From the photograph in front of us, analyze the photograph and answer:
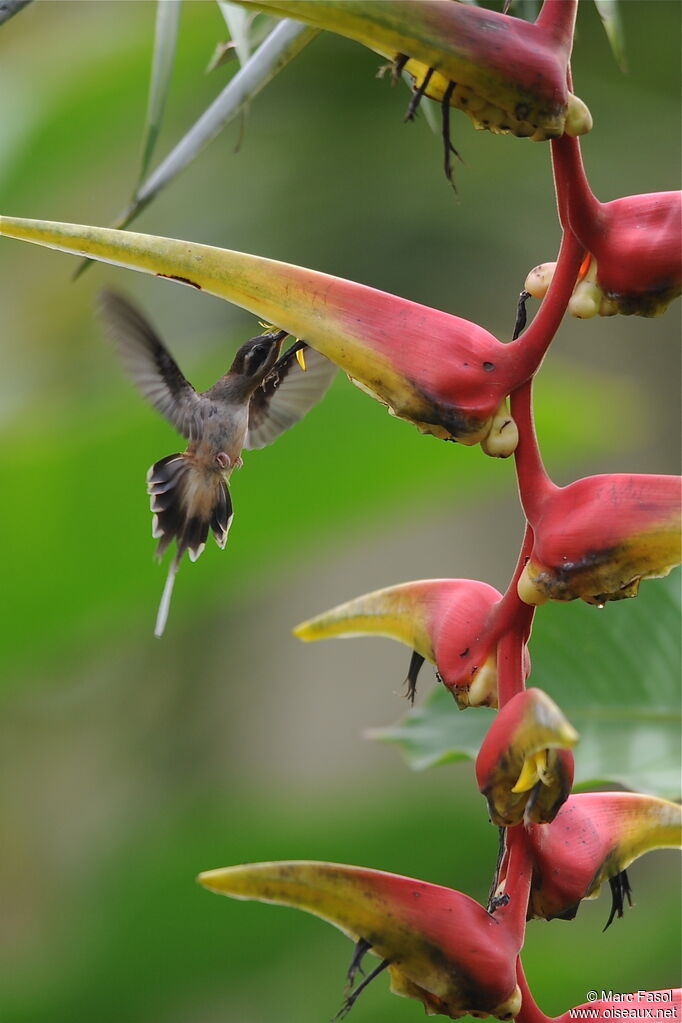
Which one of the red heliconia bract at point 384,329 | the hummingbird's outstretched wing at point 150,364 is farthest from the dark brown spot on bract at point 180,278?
the hummingbird's outstretched wing at point 150,364

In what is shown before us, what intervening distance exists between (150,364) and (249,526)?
50cm

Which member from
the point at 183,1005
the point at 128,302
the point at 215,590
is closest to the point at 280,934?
the point at 183,1005

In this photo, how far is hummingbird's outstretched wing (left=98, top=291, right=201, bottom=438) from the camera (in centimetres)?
75

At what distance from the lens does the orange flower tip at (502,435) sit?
1.35ft

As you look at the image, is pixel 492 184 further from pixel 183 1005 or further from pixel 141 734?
pixel 183 1005

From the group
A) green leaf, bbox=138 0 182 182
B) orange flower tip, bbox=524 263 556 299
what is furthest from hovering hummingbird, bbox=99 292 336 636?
orange flower tip, bbox=524 263 556 299

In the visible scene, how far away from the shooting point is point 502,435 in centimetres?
42

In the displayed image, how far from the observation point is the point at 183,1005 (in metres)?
1.54

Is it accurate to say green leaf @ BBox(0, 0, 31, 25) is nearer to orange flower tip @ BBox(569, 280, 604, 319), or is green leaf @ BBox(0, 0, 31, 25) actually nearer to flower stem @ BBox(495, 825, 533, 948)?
orange flower tip @ BBox(569, 280, 604, 319)

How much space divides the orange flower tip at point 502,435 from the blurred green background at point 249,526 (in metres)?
0.63

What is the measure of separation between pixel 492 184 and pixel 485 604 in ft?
7.51

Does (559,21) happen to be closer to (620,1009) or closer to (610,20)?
(610,20)

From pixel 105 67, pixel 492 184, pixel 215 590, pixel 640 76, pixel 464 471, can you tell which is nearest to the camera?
pixel 464 471

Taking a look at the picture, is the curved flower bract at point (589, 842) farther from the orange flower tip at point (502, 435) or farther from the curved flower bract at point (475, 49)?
the curved flower bract at point (475, 49)
